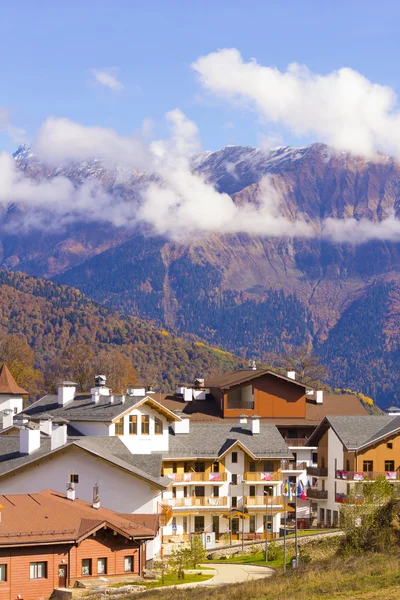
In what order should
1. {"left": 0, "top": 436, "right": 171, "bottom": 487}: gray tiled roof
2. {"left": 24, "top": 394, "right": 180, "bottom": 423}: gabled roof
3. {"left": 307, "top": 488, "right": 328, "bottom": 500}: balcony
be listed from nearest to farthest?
{"left": 0, "top": 436, "right": 171, "bottom": 487}: gray tiled roof < {"left": 24, "top": 394, "right": 180, "bottom": 423}: gabled roof < {"left": 307, "top": 488, "right": 328, "bottom": 500}: balcony

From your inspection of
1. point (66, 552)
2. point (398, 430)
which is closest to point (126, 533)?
point (66, 552)

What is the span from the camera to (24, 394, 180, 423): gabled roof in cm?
7930

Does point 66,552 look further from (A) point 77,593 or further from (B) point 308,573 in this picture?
(B) point 308,573

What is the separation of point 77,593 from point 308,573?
33.2 feet

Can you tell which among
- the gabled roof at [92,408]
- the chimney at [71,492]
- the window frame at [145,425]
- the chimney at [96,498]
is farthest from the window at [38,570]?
the window frame at [145,425]

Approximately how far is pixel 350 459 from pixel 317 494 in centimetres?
364

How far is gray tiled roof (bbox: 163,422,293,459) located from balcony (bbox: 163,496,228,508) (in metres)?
2.82

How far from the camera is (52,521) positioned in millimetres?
53812

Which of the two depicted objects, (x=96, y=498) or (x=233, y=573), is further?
(x=96, y=498)

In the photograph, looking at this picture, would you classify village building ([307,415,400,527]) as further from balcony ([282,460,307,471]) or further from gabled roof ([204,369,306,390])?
gabled roof ([204,369,306,390])

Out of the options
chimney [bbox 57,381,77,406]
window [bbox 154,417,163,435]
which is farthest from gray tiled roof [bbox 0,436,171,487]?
chimney [bbox 57,381,77,406]

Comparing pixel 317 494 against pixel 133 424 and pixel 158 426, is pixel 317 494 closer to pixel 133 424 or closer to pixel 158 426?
pixel 158 426

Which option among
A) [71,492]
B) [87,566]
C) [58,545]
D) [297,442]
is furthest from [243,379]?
[58,545]

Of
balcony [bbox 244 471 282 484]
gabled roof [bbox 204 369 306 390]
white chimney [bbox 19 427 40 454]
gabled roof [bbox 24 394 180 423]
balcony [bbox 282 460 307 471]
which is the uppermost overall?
gabled roof [bbox 204 369 306 390]
